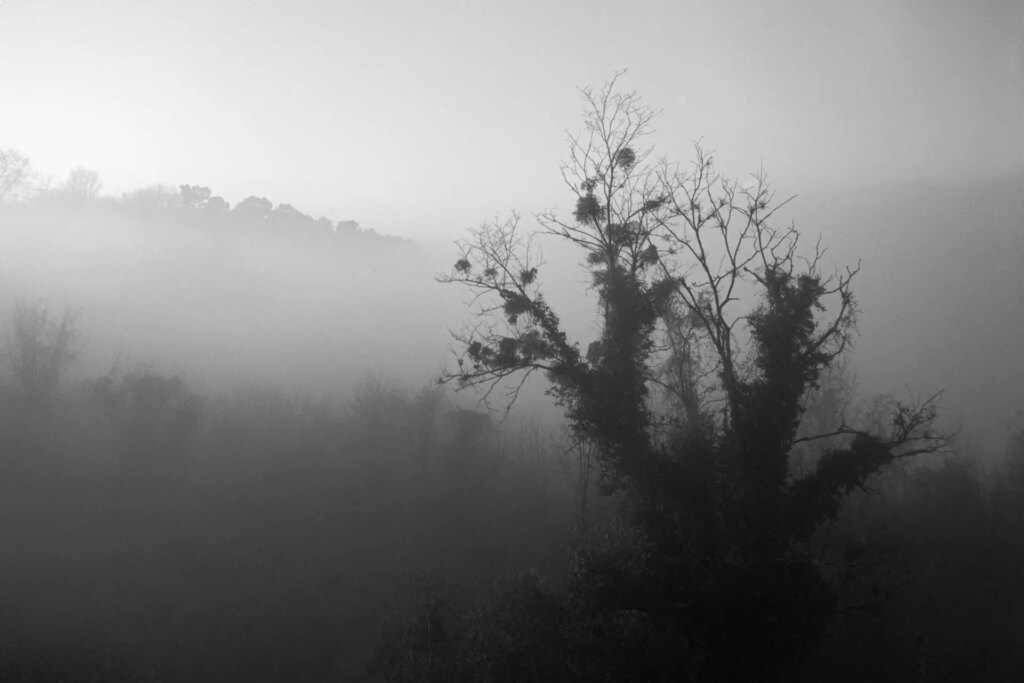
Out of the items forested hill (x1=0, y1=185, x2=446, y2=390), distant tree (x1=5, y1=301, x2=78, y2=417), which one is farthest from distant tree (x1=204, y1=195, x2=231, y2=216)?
distant tree (x1=5, y1=301, x2=78, y2=417)

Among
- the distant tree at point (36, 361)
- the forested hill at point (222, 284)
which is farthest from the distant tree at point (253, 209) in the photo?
the distant tree at point (36, 361)

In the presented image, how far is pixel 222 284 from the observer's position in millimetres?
84125

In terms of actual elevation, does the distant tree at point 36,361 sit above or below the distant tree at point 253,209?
below

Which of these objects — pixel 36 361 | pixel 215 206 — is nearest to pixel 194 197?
pixel 215 206

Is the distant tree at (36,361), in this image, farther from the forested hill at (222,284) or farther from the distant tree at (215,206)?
the distant tree at (215,206)

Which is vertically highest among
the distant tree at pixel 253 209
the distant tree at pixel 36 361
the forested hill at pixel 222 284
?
the distant tree at pixel 253 209

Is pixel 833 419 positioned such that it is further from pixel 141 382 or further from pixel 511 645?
pixel 141 382

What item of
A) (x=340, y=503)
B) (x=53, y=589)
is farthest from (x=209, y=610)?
(x=340, y=503)

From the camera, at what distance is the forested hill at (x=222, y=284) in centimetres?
6488

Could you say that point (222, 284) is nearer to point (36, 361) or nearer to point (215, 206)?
point (215, 206)

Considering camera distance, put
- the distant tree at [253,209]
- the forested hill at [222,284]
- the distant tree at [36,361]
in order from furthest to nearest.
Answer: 1. the distant tree at [253,209]
2. the forested hill at [222,284]
3. the distant tree at [36,361]

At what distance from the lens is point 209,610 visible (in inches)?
1228

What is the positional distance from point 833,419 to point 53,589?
46298 mm

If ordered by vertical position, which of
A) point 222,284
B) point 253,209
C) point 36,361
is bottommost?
point 36,361
